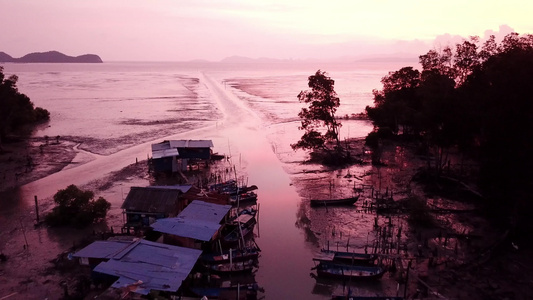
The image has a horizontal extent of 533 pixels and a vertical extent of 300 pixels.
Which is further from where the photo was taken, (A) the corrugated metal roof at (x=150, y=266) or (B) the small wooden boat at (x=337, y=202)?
(B) the small wooden boat at (x=337, y=202)

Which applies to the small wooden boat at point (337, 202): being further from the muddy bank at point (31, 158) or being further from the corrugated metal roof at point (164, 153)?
the muddy bank at point (31, 158)

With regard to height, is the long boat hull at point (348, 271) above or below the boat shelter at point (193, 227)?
below

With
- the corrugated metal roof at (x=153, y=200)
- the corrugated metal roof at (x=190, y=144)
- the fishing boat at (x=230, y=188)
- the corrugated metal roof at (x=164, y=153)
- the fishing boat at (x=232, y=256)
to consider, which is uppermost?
the corrugated metal roof at (x=190, y=144)

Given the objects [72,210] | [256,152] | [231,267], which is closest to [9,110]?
[72,210]

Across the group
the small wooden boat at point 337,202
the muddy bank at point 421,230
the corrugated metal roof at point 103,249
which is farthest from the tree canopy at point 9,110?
the small wooden boat at point 337,202

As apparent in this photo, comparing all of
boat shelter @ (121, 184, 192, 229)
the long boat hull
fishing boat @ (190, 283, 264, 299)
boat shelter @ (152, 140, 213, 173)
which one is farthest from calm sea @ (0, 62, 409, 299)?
boat shelter @ (152, 140, 213, 173)

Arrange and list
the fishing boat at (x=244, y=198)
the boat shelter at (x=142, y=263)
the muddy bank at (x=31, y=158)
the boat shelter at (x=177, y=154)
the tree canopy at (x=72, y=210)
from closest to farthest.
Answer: the boat shelter at (x=142, y=263)
the tree canopy at (x=72, y=210)
the fishing boat at (x=244, y=198)
the muddy bank at (x=31, y=158)
the boat shelter at (x=177, y=154)

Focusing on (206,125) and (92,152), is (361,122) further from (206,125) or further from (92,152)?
(92,152)

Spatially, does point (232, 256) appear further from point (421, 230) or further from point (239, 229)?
point (421, 230)
